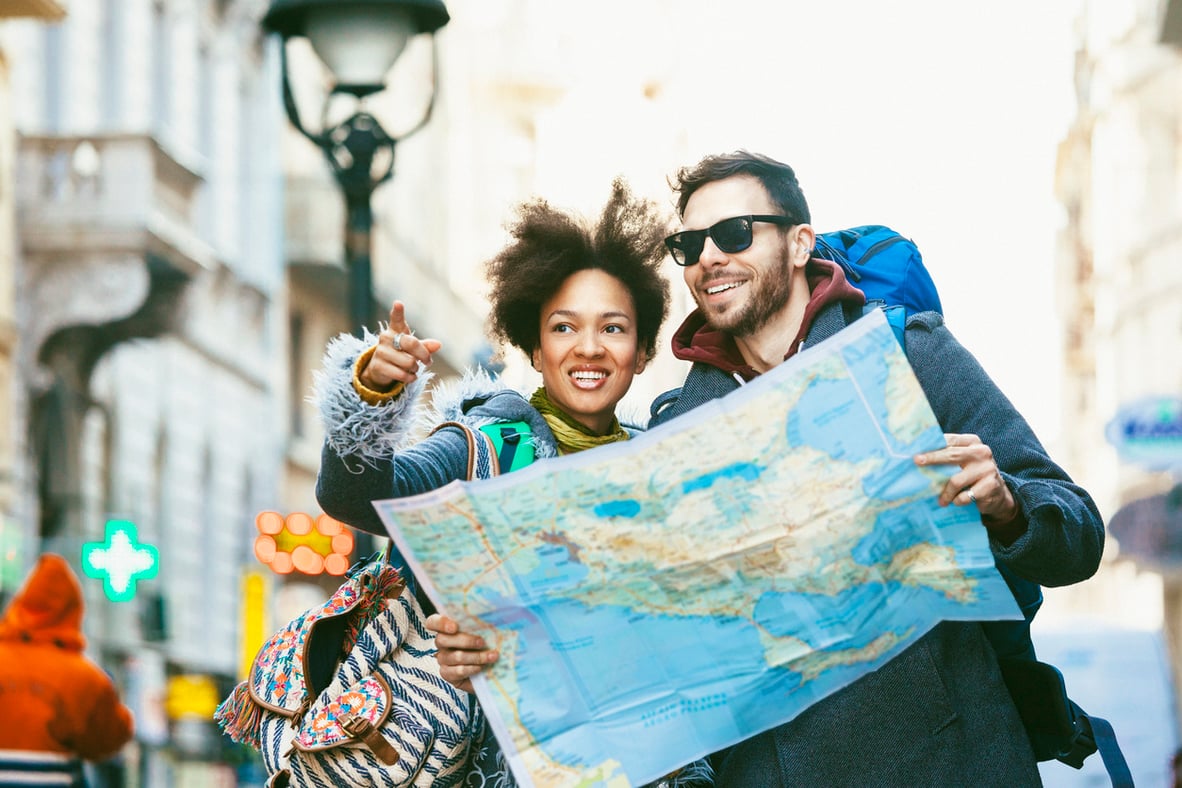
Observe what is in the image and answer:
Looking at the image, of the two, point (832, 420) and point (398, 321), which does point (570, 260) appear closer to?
point (398, 321)

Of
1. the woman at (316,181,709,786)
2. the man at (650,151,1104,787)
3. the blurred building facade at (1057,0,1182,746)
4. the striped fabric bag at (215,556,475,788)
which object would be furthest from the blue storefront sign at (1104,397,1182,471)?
the striped fabric bag at (215,556,475,788)

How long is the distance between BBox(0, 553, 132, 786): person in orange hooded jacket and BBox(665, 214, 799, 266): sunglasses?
4.83 m

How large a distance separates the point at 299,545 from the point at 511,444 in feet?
33.4

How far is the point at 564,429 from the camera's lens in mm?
4488

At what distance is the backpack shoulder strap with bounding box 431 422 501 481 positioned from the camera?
421 cm

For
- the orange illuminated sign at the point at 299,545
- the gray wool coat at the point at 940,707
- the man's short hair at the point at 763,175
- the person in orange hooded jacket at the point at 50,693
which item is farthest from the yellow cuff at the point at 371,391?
the orange illuminated sign at the point at 299,545

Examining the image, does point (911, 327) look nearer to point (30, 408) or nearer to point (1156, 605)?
point (30, 408)

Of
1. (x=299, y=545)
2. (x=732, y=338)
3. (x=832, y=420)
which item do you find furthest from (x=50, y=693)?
(x=299, y=545)

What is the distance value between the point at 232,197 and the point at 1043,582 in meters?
21.5

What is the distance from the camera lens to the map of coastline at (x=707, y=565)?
12.1 ft

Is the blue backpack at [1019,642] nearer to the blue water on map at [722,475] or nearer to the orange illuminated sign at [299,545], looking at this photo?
the blue water on map at [722,475]

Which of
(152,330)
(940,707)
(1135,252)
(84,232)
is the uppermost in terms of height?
(1135,252)

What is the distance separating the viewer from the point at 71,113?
60.3ft

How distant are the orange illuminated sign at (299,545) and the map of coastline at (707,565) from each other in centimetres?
1033
